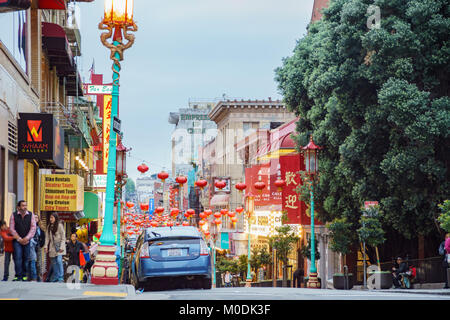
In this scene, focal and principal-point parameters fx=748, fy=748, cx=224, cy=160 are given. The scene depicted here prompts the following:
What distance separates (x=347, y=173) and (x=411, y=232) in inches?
132

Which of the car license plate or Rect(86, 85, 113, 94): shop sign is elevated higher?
Rect(86, 85, 113, 94): shop sign

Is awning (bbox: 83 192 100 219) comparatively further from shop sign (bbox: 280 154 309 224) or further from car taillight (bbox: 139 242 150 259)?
car taillight (bbox: 139 242 150 259)

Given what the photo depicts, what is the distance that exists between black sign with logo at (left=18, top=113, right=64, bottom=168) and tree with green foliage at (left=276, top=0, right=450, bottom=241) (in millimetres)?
10630

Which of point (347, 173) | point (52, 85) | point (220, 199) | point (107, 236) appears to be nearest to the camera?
point (107, 236)

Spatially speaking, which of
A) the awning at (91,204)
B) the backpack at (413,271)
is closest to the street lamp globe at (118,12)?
the backpack at (413,271)

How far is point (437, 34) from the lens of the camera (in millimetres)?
25812

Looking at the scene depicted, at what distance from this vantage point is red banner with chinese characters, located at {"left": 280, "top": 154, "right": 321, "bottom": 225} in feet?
141

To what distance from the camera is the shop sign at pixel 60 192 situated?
2884 cm

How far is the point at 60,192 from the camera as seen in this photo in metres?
29.3

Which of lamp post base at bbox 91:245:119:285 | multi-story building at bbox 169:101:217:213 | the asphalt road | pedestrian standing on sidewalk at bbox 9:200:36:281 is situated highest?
multi-story building at bbox 169:101:217:213

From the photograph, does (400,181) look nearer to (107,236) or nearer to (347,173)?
(347,173)

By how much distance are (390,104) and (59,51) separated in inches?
556

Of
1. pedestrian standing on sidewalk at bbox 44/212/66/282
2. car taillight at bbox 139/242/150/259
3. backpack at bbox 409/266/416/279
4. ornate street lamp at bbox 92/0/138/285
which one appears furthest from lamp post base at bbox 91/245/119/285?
backpack at bbox 409/266/416/279
